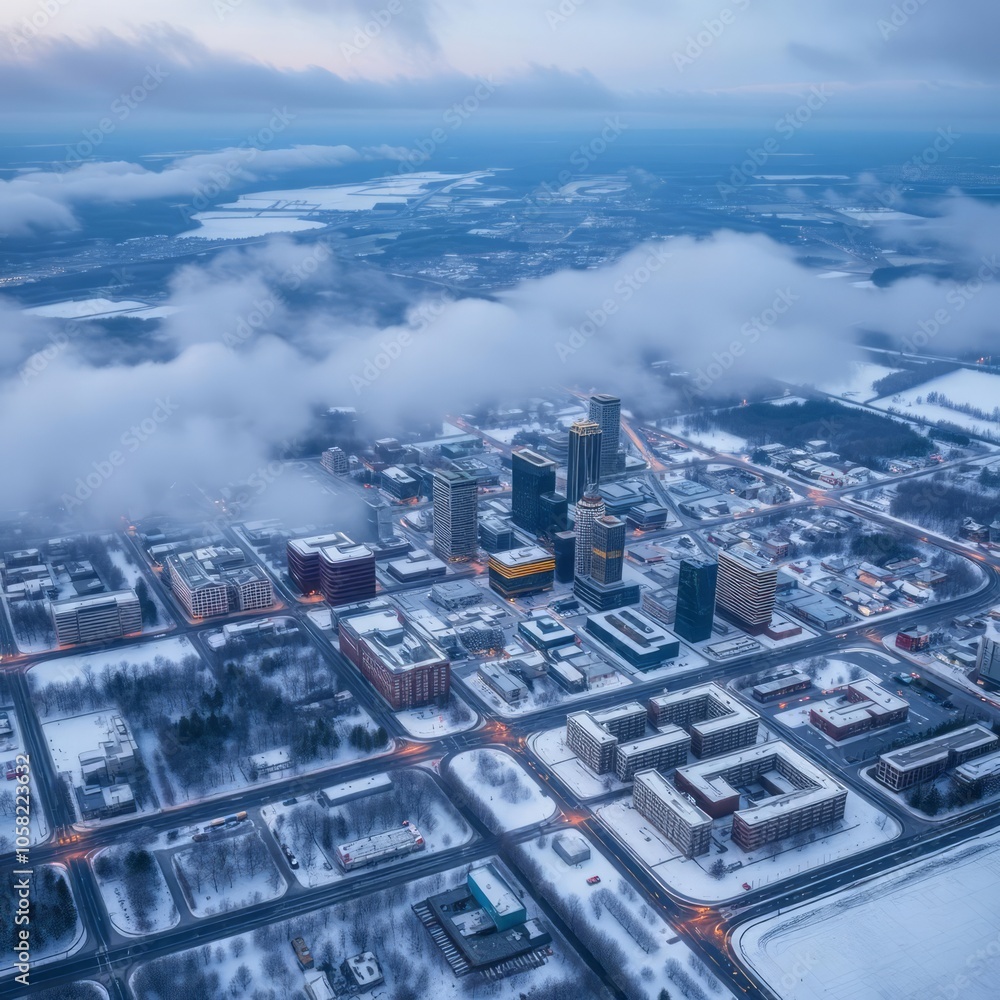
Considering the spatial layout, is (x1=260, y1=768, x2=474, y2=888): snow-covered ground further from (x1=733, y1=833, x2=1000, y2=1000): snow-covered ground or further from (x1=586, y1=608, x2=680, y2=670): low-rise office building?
(x1=586, y1=608, x2=680, y2=670): low-rise office building

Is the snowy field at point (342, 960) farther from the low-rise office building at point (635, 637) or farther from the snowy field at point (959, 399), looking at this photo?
the snowy field at point (959, 399)

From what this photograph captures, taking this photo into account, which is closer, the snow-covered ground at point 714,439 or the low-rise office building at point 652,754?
the low-rise office building at point 652,754

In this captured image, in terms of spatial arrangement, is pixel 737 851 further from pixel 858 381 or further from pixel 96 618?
pixel 858 381

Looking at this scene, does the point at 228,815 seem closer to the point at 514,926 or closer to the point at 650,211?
the point at 514,926

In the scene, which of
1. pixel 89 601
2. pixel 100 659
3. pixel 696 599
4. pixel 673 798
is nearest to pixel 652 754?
pixel 673 798

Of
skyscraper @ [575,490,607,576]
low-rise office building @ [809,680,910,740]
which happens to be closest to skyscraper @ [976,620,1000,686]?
low-rise office building @ [809,680,910,740]

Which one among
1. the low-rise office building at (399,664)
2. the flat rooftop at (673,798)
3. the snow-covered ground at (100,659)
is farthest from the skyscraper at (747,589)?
the snow-covered ground at (100,659)

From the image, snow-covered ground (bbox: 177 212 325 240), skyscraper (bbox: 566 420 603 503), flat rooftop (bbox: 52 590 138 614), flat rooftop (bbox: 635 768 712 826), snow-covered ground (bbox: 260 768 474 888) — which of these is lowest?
snow-covered ground (bbox: 260 768 474 888)
